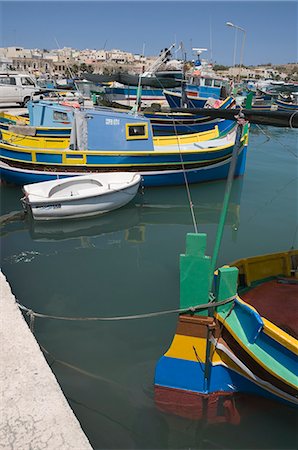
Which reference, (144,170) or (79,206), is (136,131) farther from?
(79,206)

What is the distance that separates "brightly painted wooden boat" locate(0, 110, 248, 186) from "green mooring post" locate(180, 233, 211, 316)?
8.31 metres

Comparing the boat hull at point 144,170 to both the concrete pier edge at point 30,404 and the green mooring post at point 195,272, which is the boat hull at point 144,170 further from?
the concrete pier edge at point 30,404

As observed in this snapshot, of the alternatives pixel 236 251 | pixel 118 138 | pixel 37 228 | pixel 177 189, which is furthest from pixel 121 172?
pixel 236 251

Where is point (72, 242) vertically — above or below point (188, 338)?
below

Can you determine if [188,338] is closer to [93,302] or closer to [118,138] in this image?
[93,302]

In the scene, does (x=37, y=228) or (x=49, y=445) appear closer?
(x=49, y=445)

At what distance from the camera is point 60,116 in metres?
14.6

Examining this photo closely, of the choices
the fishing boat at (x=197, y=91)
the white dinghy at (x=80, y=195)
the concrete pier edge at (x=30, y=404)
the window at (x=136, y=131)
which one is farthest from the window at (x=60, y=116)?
the concrete pier edge at (x=30, y=404)

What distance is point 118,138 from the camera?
12.5 meters

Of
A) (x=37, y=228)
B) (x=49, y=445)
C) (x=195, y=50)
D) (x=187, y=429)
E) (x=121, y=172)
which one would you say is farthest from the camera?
(x=195, y=50)

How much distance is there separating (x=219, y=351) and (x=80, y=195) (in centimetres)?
654

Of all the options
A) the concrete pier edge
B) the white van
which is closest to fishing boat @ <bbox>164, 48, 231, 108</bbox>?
the white van

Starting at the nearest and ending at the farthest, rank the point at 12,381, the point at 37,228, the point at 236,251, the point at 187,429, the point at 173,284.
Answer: the point at 12,381
the point at 187,429
the point at 173,284
the point at 236,251
the point at 37,228

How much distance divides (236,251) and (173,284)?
2234mm
